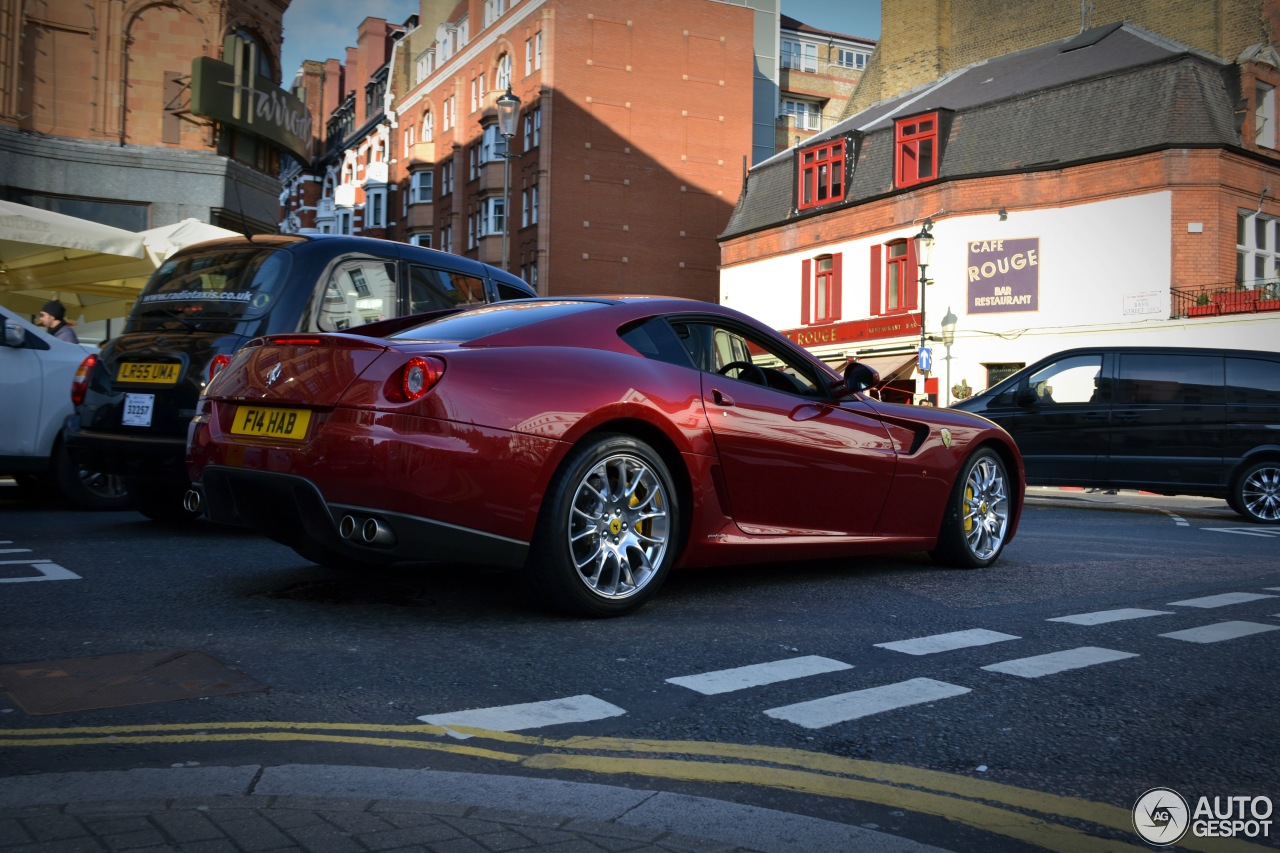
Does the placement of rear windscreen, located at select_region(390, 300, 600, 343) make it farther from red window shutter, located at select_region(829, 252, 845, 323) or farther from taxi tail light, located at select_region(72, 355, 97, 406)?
red window shutter, located at select_region(829, 252, 845, 323)

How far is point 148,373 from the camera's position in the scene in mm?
7320

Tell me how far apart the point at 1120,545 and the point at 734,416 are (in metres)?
4.77

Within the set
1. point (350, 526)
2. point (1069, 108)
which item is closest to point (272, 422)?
point (350, 526)

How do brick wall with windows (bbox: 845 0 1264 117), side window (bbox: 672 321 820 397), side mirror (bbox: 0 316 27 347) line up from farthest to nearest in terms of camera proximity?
brick wall with windows (bbox: 845 0 1264 117) → side mirror (bbox: 0 316 27 347) → side window (bbox: 672 321 820 397)

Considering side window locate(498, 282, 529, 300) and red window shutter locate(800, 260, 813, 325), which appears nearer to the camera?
side window locate(498, 282, 529, 300)

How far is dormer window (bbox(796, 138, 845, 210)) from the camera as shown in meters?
37.0

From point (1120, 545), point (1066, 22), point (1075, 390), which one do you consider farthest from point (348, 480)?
point (1066, 22)

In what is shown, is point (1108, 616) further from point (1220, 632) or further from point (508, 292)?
point (508, 292)

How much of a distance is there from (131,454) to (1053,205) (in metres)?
27.5

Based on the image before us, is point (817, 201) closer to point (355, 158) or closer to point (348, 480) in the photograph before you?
point (348, 480)

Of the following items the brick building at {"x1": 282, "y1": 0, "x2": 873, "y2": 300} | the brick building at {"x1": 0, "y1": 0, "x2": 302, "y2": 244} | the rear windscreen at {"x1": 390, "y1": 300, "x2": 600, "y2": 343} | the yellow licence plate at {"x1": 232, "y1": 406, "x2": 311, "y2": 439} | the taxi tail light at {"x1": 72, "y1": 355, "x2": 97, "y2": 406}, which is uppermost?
the brick building at {"x1": 282, "y1": 0, "x2": 873, "y2": 300}

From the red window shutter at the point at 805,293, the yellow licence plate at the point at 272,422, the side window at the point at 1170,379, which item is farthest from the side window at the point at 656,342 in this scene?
the red window shutter at the point at 805,293

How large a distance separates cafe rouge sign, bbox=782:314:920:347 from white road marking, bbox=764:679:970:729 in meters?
29.6

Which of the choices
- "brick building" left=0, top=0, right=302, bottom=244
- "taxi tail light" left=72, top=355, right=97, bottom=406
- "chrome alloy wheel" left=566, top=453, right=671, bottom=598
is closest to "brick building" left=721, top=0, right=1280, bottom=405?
"brick building" left=0, top=0, right=302, bottom=244
